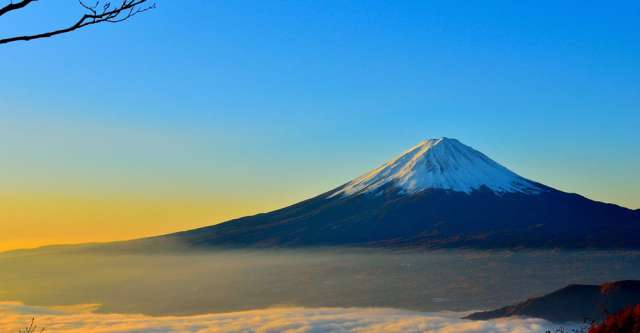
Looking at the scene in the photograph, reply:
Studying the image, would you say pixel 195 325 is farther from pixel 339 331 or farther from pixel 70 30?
pixel 70 30

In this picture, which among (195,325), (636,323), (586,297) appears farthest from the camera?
(195,325)

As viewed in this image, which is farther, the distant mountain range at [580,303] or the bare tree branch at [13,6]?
the distant mountain range at [580,303]

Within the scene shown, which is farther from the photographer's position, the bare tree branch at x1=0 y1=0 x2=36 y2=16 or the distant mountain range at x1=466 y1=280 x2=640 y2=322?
the distant mountain range at x1=466 y1=280 x2=640 y2=322

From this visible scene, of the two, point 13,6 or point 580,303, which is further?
point 580,303

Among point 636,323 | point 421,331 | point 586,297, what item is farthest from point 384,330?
point 636,323

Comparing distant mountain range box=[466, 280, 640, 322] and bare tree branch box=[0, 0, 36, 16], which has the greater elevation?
bare tree branch box=[0, 0, 36, 16]

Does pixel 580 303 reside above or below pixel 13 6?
below

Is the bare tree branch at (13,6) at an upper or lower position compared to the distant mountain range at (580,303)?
upper

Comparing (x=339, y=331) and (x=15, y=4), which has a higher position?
(x=15, y=4)
